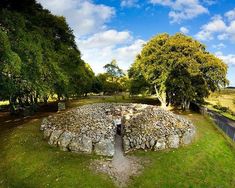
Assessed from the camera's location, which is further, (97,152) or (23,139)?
(23,139)

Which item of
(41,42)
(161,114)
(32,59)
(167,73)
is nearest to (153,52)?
(167,73)

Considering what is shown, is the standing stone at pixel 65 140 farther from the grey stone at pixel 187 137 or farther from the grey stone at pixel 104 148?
the grey stone at pixel 187 137

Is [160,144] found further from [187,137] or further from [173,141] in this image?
[187,137]

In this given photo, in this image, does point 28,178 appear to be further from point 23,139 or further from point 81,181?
point 23,139

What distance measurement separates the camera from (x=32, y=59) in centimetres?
2375

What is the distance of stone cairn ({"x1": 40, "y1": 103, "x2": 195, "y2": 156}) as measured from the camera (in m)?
21.7

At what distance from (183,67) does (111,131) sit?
2446 centimetres

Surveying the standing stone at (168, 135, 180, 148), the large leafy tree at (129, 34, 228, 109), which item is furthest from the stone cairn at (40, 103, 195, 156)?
the large leafy tree at (129, 34, 228, 109)

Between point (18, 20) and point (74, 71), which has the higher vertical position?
point (18, 20)

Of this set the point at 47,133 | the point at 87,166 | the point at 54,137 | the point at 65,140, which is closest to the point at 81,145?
the point at 65,140

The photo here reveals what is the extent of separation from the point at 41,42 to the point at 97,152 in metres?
13.6

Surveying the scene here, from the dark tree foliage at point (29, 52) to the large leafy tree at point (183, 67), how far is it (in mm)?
16102

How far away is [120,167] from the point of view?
1955 centimetres

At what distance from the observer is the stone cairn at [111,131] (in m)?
21.7
